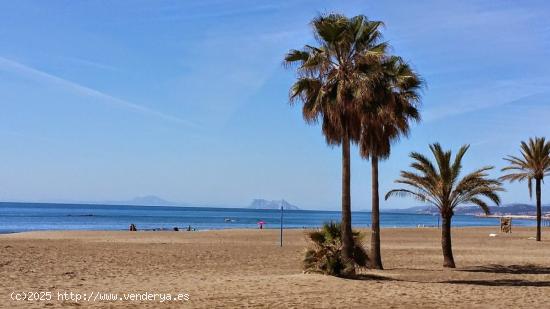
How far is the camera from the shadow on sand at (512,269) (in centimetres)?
2117

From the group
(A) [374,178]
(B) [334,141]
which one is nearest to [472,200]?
(A) [374,178]

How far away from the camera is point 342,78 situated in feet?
59.6

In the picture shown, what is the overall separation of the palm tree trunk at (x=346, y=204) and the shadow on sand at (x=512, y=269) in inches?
234

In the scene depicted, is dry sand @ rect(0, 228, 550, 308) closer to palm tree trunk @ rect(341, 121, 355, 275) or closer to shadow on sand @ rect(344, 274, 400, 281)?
shadow on sand @ rect(344, 274, 400, 281)

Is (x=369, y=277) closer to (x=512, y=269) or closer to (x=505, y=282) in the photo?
(x=505, y=282)

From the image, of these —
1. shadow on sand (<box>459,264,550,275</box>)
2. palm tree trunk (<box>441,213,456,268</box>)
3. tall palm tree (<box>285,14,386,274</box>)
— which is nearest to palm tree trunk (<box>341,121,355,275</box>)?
tall palm tree (<box>285,14,386,274</box>)

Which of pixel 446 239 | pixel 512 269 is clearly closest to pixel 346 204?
pixel 446 239

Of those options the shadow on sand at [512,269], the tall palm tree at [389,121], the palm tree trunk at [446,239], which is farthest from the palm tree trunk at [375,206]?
the shadow on sand at [512,269]

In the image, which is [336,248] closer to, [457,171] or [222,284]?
[222,284]

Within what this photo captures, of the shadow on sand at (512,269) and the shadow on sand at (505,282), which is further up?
the shadow on sand at (512,269)

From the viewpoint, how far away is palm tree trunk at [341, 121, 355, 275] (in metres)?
18.3

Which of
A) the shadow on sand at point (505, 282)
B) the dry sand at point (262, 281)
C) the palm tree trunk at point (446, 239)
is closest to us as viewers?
the dry sand at point (262, 281)

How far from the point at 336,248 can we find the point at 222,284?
4.15 meters

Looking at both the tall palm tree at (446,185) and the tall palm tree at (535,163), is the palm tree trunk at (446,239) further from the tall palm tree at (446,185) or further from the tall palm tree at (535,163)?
the tall palm tree at (535,163)
